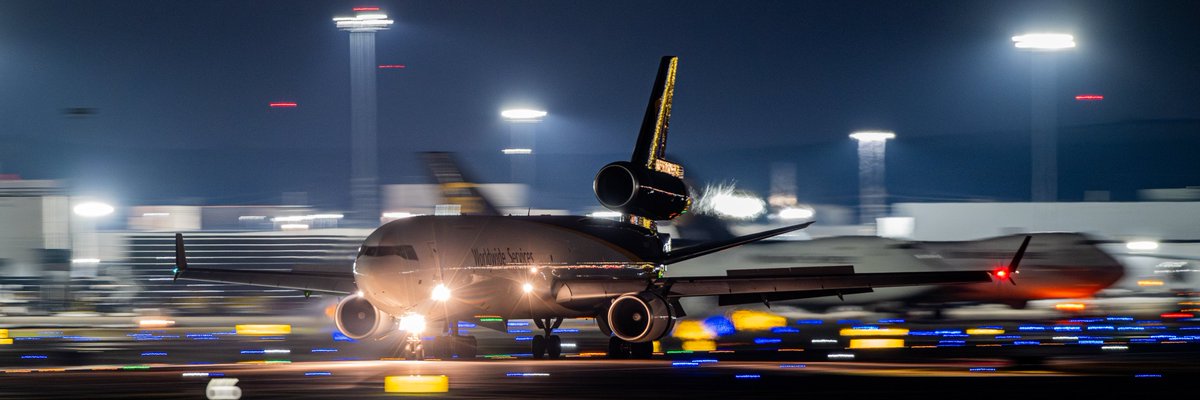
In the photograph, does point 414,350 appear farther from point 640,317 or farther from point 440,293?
point 640,317

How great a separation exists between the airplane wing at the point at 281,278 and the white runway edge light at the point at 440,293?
4.03m

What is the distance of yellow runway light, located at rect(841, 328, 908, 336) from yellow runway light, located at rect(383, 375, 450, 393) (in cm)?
2685

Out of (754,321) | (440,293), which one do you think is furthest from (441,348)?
(754,321)

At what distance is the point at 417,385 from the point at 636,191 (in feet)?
58.7

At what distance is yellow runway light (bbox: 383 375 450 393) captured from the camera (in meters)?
21.1

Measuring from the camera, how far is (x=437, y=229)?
32969 millimetres

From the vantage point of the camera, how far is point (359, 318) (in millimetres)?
33531

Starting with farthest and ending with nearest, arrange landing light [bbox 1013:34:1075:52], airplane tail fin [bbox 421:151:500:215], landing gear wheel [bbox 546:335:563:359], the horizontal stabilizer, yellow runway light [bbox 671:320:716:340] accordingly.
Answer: landing light [bbox 1013:34:1075:52], airplane tail fin [bbox 421:151:500:215], yellow runway light [bbox 671:320:716:340], the horizontal stabilizer, landing gear wheel [bbox 546:335:563:359]

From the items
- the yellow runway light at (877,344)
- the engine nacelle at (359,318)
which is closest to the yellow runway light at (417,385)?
the engine nacelle at (359,318)

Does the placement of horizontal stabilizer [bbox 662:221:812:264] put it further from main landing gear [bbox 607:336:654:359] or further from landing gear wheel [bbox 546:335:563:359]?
landing gear wheel [bbox 546:335:563:359]

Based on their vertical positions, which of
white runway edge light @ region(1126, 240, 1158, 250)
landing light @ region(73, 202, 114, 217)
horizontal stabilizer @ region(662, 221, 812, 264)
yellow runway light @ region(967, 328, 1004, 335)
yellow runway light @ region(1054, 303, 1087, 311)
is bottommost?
yellow runway light @ region(967, 328, 1004, 335)

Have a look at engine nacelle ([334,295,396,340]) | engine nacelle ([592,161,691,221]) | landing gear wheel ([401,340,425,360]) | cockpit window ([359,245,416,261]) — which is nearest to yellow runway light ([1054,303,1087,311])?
engine nacelle ([592,161,691,221])

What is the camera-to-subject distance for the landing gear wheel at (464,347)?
33.5 metres

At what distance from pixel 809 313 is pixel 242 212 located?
3673 inches
